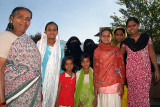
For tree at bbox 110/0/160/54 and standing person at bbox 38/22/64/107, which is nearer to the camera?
standing person at bbox 38/22/64/107

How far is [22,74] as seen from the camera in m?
1.57

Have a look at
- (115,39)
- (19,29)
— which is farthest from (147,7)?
(19,29)

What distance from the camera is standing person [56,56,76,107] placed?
3032 mm

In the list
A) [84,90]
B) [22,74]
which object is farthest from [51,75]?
[22,74]

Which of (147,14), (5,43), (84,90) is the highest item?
(147,14)

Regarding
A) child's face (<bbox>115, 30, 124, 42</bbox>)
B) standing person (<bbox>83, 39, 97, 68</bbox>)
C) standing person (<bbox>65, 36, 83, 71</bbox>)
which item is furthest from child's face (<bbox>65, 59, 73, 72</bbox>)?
child's face (<bbox>115, 30, 124, 42</bbox>)

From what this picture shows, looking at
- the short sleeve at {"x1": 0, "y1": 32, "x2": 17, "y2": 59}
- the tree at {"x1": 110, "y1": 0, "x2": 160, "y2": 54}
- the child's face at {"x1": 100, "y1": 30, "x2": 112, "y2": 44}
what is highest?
the tree at {"x1": 110, "y1": 0, "x2": 160, "y2": 54}

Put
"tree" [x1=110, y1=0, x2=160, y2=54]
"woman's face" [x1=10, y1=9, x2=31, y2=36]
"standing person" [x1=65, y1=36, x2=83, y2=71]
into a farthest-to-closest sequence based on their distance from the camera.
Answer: "tree" [x1=110, y1=0, x2=160, y2=54] < "standing person" [x1=65, y1=36, x2=83, y2=71] < "woman's face" [x1=10, y1=9, x2=31, y2=36]

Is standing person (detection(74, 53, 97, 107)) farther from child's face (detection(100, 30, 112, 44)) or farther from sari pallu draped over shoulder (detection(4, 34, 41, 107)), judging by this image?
sari pallu draped over shoulder (detection(4, 34, 41, 107))

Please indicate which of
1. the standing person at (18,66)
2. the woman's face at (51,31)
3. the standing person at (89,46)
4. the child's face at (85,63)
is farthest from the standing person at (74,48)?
the standing person at (18,66)

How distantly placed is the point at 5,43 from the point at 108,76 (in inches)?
80.1

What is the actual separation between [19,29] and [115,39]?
9.12 feet

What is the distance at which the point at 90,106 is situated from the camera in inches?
121

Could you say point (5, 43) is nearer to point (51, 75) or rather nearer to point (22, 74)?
point (22, 74)
